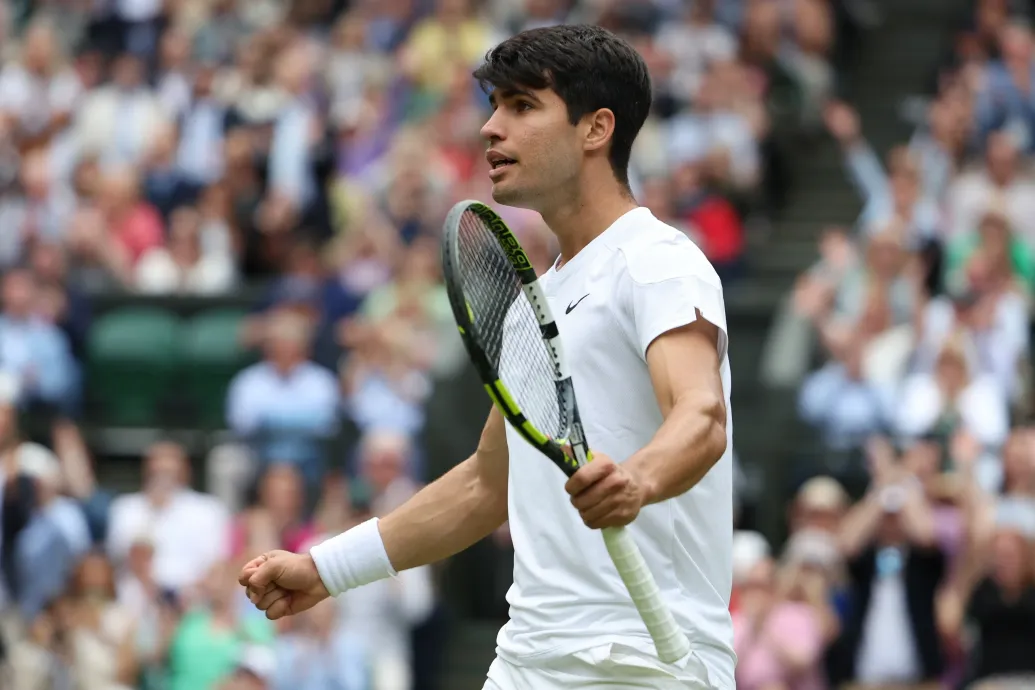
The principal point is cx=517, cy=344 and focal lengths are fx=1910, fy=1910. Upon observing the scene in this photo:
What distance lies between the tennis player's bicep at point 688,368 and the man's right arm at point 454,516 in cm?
76

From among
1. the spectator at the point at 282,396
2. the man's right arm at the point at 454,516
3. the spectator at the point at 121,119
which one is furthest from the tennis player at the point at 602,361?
the spectator at the point at 121,119

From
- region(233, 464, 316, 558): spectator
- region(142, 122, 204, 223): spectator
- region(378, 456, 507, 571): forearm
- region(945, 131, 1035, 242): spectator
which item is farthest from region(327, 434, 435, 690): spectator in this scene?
region(378, 456, 507, 571): forearm

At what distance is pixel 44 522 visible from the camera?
34.9ft

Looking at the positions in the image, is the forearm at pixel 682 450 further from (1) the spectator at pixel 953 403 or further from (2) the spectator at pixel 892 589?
(1) the spectator at pixel 953 403

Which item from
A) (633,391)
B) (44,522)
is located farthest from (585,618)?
(44,522)

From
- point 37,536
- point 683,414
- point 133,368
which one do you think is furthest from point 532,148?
point 133,368

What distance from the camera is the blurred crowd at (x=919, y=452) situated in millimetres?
8977

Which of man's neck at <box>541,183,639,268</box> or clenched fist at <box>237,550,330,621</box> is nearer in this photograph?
man's neck at <box>541,183,639,268</box>

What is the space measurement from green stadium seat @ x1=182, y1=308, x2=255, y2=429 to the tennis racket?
8.51 meters

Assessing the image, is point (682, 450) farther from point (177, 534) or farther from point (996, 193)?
point (996, 193)

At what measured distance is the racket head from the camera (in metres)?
3.61

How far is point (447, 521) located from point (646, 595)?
35.3 inches

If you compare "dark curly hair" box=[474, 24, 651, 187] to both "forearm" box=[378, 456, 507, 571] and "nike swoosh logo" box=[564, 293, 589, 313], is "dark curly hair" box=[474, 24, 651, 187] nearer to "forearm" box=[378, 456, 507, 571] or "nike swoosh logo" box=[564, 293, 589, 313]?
"nike swoosh logo" box=[564, 293, 589, 313]

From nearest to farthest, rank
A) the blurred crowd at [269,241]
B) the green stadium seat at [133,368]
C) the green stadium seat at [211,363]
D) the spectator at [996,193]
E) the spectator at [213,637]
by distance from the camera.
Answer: the spectator at [213,637]
the blurred crowd at [269,241]
the spectator at [996,193]
the green stadium seat at [211,363]
the green stadium seat at [133,368]
